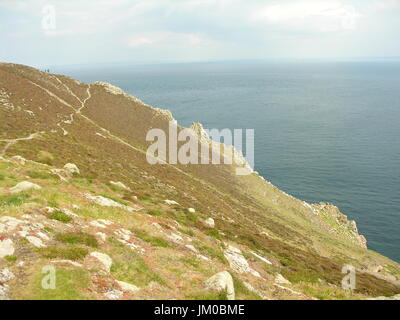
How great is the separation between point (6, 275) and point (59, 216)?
18.9ft

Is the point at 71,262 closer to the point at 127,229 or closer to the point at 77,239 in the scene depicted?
the point at 77,239

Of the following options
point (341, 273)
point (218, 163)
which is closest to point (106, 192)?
point (341, 273)

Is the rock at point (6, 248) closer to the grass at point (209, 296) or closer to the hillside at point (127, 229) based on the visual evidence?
the hillside at point (127, 229)

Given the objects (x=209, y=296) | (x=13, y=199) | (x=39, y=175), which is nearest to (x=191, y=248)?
(x=209, y=296)

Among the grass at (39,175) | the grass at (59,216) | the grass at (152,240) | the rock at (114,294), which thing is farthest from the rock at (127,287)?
the grass at (39,175)

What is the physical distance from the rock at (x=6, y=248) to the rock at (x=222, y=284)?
8881mm


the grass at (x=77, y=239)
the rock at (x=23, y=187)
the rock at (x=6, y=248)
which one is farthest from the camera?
the rock at (x=23, y=187)

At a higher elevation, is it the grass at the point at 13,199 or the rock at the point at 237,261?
the grass at the point at 13,199

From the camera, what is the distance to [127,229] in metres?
18.9

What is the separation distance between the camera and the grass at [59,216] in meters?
16.4

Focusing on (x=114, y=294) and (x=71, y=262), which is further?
(x=71, y=262)
